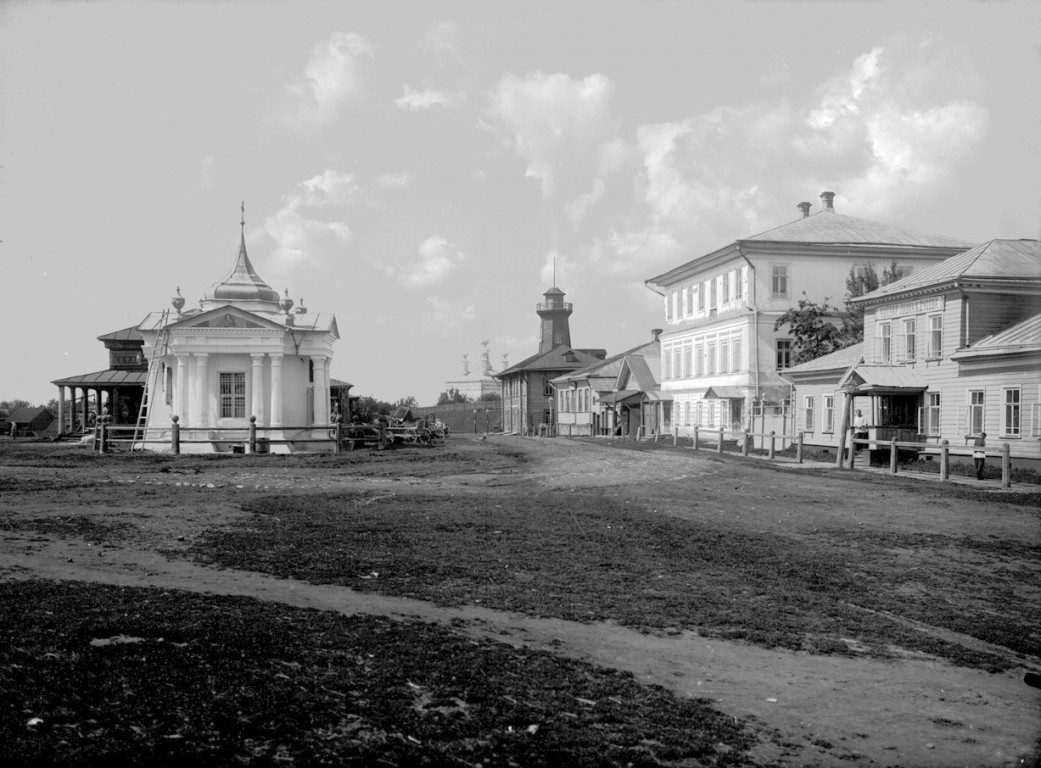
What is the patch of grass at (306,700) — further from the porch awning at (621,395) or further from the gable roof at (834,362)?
the porch awning at (621,395)

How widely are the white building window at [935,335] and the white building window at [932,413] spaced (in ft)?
4.22

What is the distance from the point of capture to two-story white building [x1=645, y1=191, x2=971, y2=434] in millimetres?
47656

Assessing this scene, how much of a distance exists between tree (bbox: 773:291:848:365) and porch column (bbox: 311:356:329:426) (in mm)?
21272

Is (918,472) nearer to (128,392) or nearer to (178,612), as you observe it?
(178,612)

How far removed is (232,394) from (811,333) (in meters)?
25.8

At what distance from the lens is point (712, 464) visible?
28.9 metres

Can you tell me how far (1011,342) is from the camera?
27094 millimetres

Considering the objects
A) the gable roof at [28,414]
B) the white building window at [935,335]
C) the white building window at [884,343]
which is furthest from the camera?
the gable roof at [28,414]

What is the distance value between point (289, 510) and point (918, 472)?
1937cm

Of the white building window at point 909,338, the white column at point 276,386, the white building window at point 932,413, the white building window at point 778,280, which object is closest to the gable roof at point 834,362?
the white building window at point 909,338

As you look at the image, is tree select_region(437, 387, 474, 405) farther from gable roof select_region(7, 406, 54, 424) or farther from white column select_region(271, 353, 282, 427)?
white column select_region(271, 353, 282, 427)

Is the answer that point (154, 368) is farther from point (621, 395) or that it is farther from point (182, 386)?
point (621, 395)

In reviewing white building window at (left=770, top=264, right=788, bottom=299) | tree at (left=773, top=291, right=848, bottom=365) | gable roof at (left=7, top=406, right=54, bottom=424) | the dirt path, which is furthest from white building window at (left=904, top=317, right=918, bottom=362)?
gable roof at (left=7, top=406, right=54, bottom=424)

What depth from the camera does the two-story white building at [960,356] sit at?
26.8 m
